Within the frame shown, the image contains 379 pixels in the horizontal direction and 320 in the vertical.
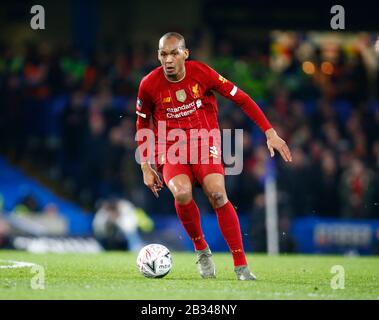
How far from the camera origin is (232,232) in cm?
912

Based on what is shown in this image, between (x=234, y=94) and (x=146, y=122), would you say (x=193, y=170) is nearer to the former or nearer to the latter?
(x=146, y=122)

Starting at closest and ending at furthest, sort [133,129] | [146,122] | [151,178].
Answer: [151,178] → [146,122] → [133,129]

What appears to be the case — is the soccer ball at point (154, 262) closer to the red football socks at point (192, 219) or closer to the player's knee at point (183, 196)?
the red football socks at point (192, 219)

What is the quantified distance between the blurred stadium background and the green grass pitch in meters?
4.74

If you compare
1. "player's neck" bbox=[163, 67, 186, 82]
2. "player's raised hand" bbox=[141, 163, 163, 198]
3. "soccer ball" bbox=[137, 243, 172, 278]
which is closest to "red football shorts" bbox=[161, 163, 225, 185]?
"player's raised hand" bbox=[141, 163, 163, 198]

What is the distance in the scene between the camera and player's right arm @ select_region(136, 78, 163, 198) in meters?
9.47

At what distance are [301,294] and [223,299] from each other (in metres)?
0.87

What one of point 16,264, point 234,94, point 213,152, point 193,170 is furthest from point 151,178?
point 16,264

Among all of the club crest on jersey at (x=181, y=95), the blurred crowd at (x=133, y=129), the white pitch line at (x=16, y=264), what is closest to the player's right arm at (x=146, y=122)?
the club crest on jersey at (x=181, y=95)

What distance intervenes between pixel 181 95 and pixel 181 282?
180cm

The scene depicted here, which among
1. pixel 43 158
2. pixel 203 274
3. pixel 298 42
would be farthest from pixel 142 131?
pixel 298 42

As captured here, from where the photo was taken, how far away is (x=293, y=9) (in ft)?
75.4

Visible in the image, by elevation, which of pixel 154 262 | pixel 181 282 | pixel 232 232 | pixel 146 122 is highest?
pixel 146 122

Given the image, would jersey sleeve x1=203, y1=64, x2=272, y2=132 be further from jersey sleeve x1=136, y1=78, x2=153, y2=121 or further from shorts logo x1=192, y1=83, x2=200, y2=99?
jersey sleeve x1=136, y1=78, x2=153, y2=121
